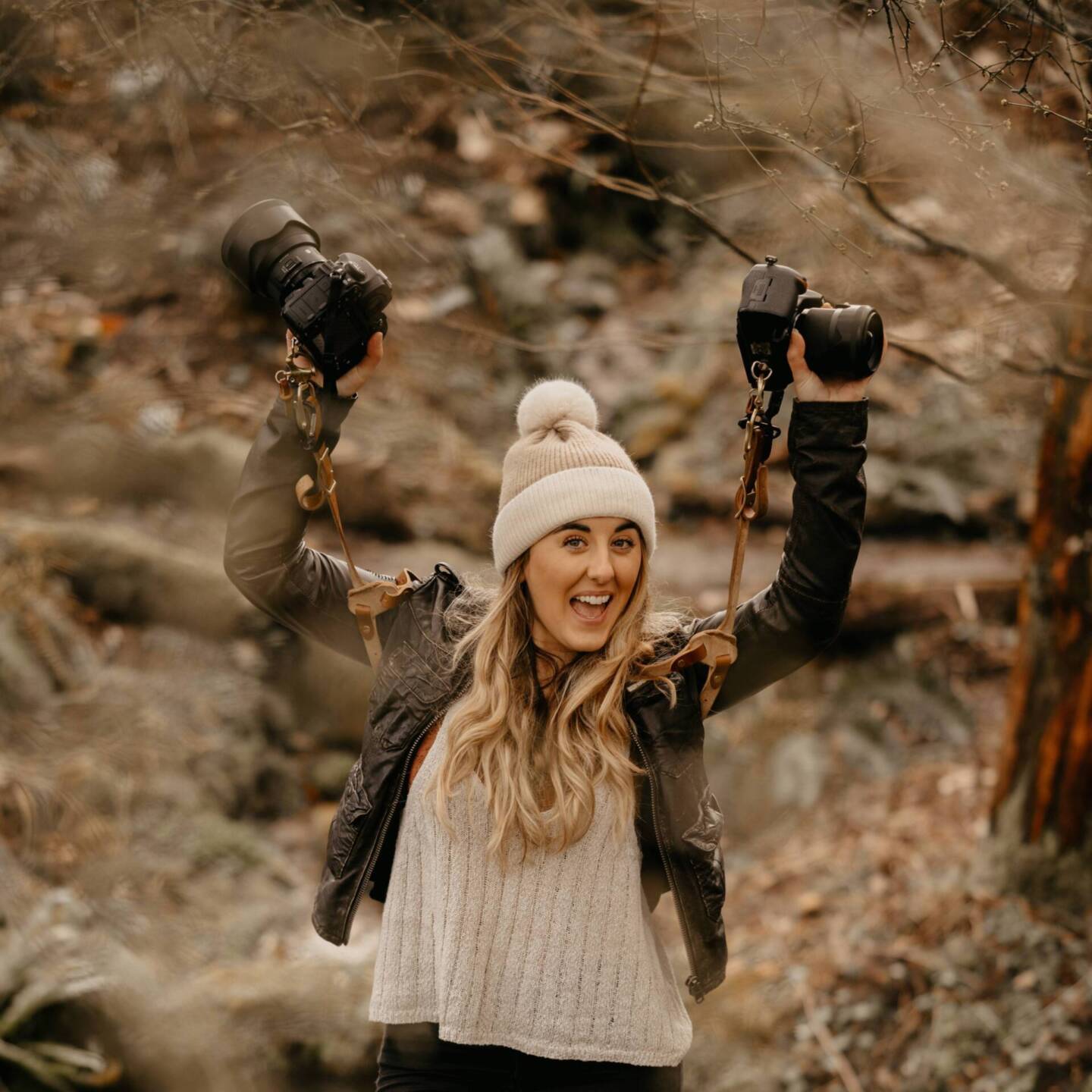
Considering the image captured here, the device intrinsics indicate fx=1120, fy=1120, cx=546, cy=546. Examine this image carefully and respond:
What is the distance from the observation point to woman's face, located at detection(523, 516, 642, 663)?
2441mm

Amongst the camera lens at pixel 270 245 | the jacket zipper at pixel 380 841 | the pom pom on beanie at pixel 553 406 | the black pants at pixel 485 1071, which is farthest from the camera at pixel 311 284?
the black pants at pixel 485 1071

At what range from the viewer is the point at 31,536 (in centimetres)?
537

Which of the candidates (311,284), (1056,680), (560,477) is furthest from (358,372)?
(1056,680)

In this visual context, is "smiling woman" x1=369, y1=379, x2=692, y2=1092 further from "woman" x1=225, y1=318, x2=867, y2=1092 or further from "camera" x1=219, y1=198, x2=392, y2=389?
"camera" x1=219, y1=198, x2=392, y2=389

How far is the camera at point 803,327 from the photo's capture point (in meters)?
2.14

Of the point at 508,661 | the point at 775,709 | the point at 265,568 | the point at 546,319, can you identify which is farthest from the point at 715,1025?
the point at 546,319

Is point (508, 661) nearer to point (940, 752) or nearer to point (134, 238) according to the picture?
point (134, 238)

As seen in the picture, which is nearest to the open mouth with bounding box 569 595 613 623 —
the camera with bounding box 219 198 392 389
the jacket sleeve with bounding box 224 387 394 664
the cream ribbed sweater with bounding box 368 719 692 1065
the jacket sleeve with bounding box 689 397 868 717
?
the jacket sleeve with bounding box 689 397 868 717

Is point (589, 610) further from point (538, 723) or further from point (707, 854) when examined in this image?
point (707, 854)

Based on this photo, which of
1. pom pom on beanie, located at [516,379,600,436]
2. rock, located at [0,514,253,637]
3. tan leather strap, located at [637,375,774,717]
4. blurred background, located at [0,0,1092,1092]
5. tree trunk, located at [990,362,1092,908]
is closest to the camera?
tan leather strap, located at [637,375,774,717]

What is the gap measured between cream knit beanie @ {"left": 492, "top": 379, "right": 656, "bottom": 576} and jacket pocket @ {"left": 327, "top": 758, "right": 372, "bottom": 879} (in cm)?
59

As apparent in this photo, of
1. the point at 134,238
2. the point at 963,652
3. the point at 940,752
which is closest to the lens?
the point at 134,238

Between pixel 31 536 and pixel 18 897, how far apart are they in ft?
5.84

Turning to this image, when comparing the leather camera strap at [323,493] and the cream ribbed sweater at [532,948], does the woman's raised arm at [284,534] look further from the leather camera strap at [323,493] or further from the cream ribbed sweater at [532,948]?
the cream ribbed sweater at [532,948]
